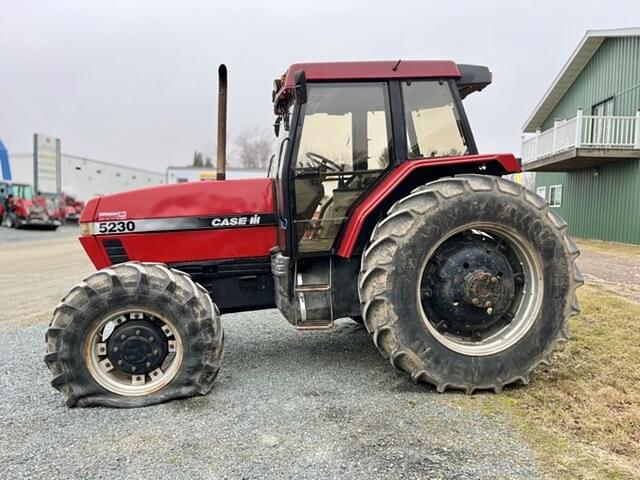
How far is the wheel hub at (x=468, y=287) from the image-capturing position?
126 inches

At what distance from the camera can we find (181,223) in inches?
142

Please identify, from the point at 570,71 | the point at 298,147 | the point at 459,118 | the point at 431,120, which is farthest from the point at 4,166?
the point at 459,118

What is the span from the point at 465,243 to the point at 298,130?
147 centimetres

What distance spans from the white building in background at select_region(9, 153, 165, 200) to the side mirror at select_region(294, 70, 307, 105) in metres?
38.1

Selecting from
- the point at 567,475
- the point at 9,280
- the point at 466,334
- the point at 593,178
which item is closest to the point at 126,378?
the point at 466,334

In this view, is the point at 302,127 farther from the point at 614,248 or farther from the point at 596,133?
the point at 596,133

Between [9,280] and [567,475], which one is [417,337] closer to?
[567,475]

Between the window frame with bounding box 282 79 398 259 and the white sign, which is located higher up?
the white sign

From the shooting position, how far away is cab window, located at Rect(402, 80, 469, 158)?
3461mm

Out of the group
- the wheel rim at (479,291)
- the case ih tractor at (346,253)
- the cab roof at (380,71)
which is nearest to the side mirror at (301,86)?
the case ih tractor at (346,253)

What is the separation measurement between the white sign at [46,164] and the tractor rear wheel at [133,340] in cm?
2764

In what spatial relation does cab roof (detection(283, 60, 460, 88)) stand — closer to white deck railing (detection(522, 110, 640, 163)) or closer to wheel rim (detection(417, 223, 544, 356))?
wheel rim (detection(417, 223, 544, 356))

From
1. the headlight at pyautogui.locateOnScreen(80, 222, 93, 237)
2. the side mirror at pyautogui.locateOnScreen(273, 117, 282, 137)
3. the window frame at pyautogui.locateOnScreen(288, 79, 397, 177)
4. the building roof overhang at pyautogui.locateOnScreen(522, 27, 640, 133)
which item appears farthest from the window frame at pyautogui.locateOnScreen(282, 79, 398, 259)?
the building roof overhang at pyautogui.locateOnScreen(522, 27, 640, 133)

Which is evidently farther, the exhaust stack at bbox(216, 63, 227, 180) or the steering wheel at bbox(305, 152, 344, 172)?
the exhaust stack at bbox(216, 63, 227, 180)
